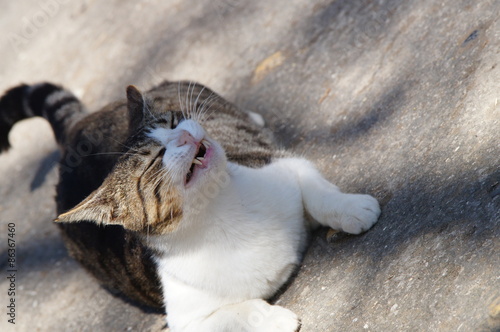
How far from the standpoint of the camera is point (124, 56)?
253 inches

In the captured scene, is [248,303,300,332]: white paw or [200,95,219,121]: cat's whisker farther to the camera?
[200,95,219,121]: cat's whisker

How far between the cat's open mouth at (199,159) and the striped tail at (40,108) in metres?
2.15

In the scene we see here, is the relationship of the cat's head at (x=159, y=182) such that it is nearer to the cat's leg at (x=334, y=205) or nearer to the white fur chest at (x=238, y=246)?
the white fur chest at (x=238, y=246)

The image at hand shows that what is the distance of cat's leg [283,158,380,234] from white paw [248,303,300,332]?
1.94ft

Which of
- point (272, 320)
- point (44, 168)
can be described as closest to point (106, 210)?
point (272, 320)

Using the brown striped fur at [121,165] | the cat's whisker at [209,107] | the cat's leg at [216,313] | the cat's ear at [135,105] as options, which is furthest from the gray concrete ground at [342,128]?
the cat's ear at [135,105]

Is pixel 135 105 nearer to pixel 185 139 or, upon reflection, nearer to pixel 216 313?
pixel 185 139

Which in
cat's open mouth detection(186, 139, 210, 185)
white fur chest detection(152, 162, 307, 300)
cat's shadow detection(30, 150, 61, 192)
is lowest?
cat's shadow detection(30, 150, 61, 192)

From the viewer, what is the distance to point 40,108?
4977mm

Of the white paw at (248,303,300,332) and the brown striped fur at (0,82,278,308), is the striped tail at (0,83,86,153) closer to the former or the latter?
the brown striped fur at (0,82,278,308)

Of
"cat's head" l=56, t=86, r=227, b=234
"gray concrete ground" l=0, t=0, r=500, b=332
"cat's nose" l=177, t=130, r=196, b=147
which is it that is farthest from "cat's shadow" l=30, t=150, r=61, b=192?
"cat's nose" l=177, t=130, r=196, b=147

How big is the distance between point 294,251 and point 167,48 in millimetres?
3704

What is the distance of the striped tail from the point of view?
4.81 meters

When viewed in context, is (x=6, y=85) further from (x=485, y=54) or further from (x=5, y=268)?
(x=485, y=54)
